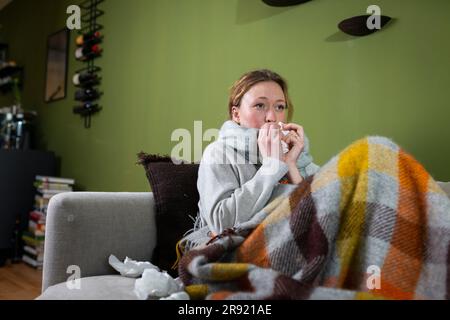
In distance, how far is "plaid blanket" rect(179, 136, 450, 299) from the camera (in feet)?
2.63

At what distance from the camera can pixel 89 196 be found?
1195mm

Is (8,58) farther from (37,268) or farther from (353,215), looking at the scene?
(353,215)

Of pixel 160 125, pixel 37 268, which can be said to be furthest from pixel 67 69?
pixel 37 268

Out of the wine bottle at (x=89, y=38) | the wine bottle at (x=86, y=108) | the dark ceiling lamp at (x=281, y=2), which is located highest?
the wine bottle at (x=89, y=38)

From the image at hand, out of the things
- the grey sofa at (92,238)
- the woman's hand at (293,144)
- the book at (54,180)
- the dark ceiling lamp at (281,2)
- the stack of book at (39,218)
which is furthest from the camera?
the book at (54,180)

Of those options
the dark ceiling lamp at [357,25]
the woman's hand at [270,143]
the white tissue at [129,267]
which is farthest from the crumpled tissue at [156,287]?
the dark ceiling lamp at [357,25]

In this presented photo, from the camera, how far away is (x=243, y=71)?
2.09 meters

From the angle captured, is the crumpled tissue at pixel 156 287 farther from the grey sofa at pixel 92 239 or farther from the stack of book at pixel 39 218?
the stack of book at pixel 39 218

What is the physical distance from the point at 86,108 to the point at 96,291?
96.1 inches

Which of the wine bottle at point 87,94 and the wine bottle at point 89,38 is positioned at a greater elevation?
the wine bottle at point 89,38

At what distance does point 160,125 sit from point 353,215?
187 centimetres

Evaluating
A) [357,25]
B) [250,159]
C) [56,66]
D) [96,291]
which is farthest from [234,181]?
[56,66]

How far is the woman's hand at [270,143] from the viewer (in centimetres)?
127

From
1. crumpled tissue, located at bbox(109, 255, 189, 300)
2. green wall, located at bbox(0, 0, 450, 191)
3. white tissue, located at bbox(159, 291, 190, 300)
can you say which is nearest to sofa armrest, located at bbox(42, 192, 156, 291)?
crumpled tissue, located at bbox(109, 255, 189, 300)
